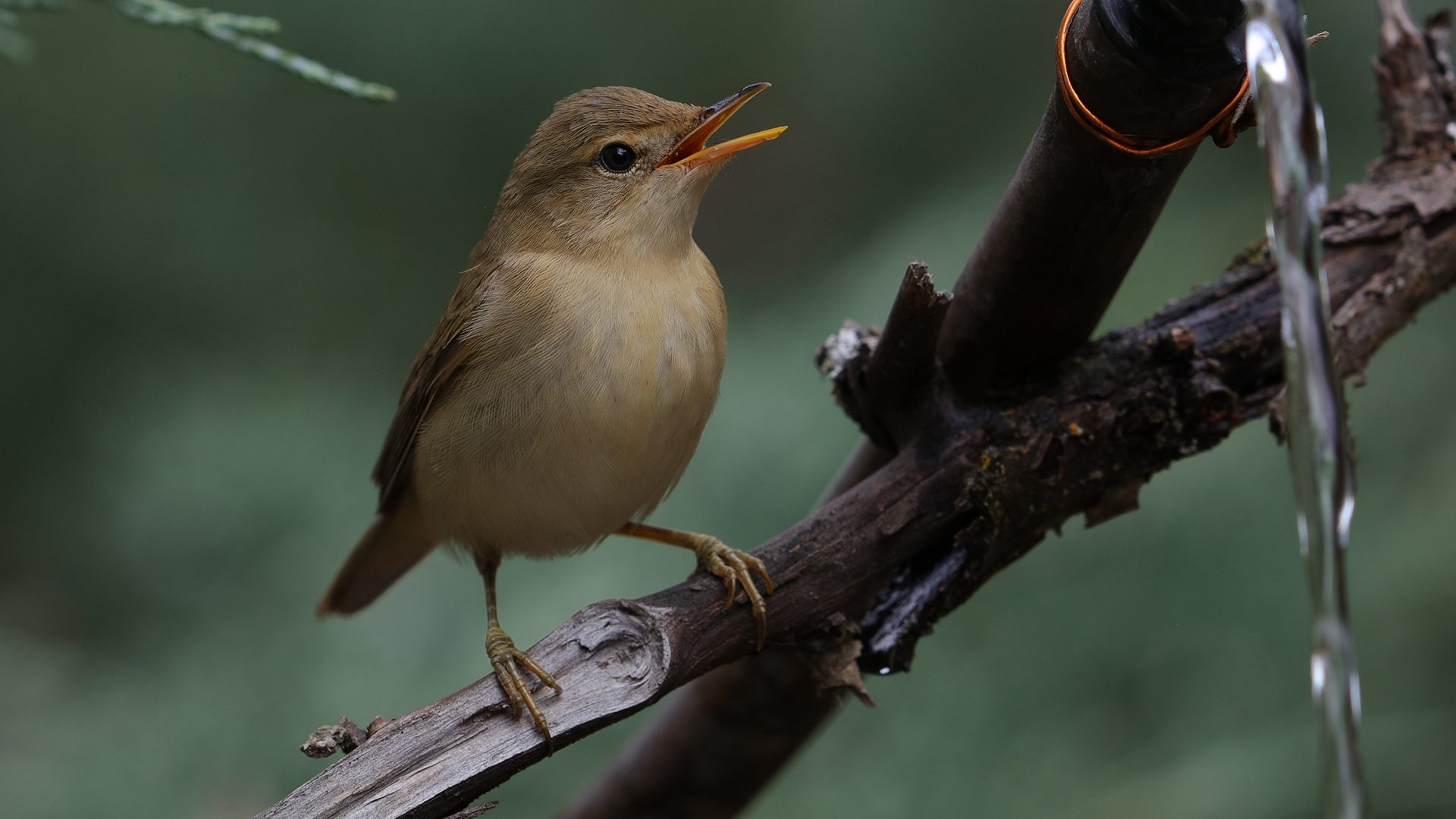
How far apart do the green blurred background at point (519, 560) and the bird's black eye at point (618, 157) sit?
153cm

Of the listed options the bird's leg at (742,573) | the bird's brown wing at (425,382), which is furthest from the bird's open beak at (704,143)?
the bird's leg at (742,573)

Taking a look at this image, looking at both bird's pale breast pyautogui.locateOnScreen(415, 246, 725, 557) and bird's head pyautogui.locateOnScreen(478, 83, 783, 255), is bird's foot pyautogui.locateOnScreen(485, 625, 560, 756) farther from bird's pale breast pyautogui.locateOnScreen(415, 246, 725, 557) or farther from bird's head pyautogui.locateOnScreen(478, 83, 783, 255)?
bird's head pyautogui.locateOnScreen(478, 83, 783, 255)

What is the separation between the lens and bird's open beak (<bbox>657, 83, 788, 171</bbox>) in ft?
7.13

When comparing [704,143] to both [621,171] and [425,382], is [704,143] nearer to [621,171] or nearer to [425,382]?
[621,171]

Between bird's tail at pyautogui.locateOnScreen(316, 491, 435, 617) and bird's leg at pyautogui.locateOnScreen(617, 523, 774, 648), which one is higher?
bird's tail at pyautogui.locateOnScreen(316, 491, 435, 617)

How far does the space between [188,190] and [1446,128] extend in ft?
15.5

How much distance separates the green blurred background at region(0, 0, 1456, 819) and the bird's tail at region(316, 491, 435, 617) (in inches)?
28.1

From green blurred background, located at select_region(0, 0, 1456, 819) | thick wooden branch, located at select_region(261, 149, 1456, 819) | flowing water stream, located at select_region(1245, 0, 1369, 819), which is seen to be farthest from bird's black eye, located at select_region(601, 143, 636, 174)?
green blurred background, located at select_region(0, 0, 1456, 819)

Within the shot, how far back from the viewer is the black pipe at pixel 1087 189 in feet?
4.96

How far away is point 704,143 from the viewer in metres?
2.31

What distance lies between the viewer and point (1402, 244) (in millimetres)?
2467

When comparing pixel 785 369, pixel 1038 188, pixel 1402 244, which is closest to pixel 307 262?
pixel 785 369

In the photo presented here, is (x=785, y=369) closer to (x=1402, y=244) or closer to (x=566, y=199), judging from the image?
(x=566, y=199)

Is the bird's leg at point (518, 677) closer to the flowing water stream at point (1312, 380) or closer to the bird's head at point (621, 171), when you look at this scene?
the bird's head at point (621, 171)
